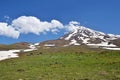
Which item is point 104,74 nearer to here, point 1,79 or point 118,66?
point 118,66

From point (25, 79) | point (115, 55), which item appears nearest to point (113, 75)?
point (25, 79)

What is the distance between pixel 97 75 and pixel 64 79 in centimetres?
396

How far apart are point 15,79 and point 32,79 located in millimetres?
1893

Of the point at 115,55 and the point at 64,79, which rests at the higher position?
the point at 115,55

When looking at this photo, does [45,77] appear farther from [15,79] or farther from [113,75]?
[113,75]

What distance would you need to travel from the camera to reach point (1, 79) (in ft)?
94.3

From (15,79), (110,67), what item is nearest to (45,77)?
(15,79)

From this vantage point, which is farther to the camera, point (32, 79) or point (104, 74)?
point (104, 74)

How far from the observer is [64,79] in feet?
87.9

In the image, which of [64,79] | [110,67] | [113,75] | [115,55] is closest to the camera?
[64,79]

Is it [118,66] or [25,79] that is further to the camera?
[118,66]

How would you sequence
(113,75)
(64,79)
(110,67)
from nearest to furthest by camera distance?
(64,79) → (113,75) → (110,67)

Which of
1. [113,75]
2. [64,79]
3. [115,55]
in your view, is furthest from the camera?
[115,55]

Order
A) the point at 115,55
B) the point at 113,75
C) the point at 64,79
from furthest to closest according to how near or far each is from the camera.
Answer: the point at 115,55 < the point at 113,75 < the point at 64,79
